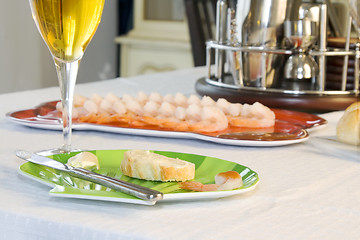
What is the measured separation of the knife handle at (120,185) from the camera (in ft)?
1.66

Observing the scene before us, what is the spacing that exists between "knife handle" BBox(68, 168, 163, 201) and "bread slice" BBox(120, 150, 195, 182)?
5 cm

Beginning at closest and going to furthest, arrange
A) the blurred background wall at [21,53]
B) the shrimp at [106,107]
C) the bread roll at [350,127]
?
the bread roll at [350,127] → the shrimp at [106,107] → the blurred background wall at [21,53]

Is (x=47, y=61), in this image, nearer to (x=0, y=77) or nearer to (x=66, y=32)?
(x=0, y=77)

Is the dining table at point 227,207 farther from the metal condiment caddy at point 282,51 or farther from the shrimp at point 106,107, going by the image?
the metal condiment caddy at point 282,51

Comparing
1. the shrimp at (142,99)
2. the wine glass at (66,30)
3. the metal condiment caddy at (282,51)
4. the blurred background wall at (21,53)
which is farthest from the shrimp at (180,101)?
the blurred background wall at (21,53)

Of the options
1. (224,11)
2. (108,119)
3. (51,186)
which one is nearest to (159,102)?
(108,119)

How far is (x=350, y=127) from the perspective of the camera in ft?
2.67

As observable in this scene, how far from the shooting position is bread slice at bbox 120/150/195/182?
58cm

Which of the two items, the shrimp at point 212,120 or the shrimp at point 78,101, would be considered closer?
the shrimp at point 212,120

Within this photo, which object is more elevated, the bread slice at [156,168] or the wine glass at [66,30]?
the wine glass at [66,30]

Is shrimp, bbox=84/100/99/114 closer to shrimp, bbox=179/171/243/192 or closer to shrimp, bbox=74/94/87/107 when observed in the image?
shrimp, bbox=74/94/87/107

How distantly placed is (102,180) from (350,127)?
1.29 ft

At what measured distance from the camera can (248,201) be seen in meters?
0.57

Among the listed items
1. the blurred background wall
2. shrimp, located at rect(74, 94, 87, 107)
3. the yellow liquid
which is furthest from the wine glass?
the blurred background wall
